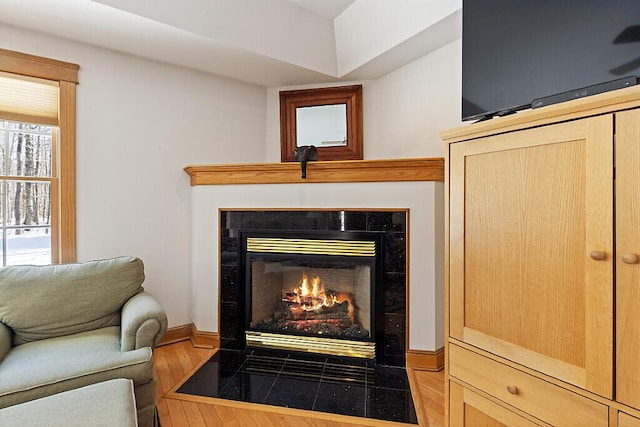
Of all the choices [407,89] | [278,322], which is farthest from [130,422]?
[407,89]

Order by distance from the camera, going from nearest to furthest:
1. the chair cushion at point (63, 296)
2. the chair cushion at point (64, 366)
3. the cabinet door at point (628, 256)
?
1. the cabinet door at point (628, 256)
2. the chair cushion at point (64, 366)
3. the chair cushion at point (63, 296)

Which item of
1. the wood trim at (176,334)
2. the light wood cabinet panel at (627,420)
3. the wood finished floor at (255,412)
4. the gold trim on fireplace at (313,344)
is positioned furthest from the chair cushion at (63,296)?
the light wood cabinet panel at (627,420)

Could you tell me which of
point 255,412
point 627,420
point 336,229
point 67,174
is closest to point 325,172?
point 336,229

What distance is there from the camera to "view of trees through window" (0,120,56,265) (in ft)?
7.51

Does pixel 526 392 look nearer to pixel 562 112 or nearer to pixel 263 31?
pixel 562 112

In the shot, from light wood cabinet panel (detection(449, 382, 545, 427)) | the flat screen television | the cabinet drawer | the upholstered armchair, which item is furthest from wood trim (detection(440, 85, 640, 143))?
the upholstered armchair

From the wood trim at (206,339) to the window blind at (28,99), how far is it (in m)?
1.84

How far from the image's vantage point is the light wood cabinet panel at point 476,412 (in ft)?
3.80

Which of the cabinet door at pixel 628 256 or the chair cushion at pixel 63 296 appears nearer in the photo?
the cabinet door at pixel 628 256

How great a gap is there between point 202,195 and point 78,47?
1311 mm

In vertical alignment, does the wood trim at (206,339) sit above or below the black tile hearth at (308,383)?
above

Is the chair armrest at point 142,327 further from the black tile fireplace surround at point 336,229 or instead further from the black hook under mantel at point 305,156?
the black hook under mantel at point 305,156

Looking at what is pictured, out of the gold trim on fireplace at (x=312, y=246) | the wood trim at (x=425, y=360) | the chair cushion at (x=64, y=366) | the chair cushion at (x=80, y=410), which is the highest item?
the gold trim on fireplace at (x=312, y=246)

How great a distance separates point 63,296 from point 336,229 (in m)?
1.73
